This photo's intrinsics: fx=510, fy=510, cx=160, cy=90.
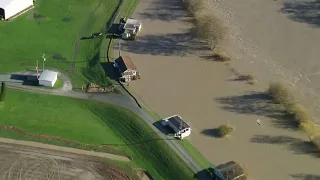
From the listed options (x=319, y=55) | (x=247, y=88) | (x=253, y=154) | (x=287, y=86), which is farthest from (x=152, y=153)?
(x=319, y=55)

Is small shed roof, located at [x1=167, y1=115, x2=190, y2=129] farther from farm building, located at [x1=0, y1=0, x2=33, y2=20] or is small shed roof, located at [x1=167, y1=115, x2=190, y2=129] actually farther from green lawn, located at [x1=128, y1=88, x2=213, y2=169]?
farm building, located at [x1=0, y1=0, x2=33, y2=20]

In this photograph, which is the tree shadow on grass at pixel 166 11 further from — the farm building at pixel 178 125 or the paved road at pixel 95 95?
the farm building at pixel 178 125

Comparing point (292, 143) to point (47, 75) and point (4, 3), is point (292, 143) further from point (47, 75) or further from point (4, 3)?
point (4, 3)

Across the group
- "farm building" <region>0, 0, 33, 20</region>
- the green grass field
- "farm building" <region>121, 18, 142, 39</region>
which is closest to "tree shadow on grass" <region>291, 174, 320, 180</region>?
the green grass field

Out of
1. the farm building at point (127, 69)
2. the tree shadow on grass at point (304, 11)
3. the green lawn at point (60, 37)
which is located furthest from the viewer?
the tree shadow on grass at point (304, 11)

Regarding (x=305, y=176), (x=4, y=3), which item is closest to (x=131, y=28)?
(x=4, y=3)

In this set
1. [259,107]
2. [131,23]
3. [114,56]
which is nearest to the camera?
[259,107]

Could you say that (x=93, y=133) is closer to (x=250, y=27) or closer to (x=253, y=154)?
(x=253, y=154)

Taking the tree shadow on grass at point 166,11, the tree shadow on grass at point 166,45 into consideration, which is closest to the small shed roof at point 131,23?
the tree shadow on grass at point 166,45
